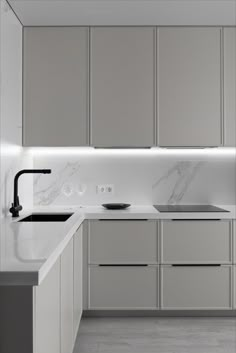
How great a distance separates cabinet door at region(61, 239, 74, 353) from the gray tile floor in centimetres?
49

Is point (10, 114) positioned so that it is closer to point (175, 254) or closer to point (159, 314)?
point (175, 254)

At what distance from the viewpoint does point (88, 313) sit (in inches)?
129

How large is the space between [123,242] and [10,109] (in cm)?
133

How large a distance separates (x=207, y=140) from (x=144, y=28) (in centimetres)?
107

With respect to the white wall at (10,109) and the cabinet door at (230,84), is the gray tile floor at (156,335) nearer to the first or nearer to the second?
the white wall at (10,109)

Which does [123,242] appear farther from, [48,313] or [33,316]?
[33,316]

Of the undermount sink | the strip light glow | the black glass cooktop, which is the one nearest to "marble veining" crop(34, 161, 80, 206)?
the strip light glow

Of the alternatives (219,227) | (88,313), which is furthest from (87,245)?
(219,227)

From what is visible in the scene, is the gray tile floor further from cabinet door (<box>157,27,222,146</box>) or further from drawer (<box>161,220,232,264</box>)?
cabinet door (<box>157,27,222,146</box>)

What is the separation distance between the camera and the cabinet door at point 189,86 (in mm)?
3385

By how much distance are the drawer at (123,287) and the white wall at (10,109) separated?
0.92 m

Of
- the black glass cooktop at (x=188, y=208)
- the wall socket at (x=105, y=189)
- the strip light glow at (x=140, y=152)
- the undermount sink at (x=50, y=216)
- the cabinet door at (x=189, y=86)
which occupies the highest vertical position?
the cabinet door at (x=189, y=86)

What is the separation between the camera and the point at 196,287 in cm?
317
